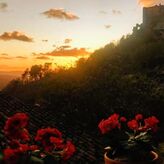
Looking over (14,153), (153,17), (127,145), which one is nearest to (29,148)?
(14,153)

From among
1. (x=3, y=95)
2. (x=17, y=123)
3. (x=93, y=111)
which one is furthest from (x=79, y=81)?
(x=17, y=123)

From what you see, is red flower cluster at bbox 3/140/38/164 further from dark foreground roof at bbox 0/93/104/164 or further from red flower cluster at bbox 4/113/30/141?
dark foreground roof at bbox 0/93/104/164

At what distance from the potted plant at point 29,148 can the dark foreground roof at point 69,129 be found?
3833mm

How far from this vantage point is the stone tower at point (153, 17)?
51.9 metres

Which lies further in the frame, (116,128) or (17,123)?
(116,128)

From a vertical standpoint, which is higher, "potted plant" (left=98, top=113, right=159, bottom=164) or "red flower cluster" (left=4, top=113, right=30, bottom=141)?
"red flower cluster" (left=4, top=113, right=30, bottom=141)

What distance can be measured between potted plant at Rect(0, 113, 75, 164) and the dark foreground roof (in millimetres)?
3833

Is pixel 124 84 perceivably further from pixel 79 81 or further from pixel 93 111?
pixel 93 111

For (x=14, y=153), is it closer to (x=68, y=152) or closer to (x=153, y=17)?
(x=68, y=152)

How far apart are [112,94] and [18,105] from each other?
16.2m

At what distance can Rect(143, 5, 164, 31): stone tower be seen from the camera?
170 ft

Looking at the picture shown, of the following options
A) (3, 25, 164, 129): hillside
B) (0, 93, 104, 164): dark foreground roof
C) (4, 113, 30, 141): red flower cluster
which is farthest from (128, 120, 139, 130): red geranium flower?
(3, 25, 164, 129): hillside

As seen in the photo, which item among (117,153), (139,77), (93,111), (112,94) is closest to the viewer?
(117,153)

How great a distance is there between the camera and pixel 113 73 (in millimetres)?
37344
